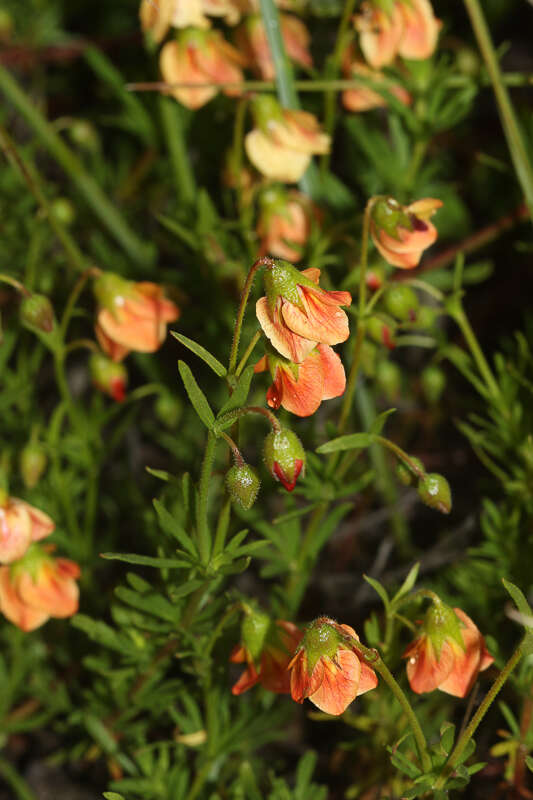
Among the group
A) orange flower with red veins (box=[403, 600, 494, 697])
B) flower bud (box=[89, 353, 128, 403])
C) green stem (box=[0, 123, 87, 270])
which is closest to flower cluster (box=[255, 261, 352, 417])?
orange flower with red veins (box=[403, 600, 494, 697])

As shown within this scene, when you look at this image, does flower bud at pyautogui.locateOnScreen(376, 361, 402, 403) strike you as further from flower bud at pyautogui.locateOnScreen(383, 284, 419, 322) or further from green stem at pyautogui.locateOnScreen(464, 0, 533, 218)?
green stem at pyautogui.locateOnScreen(464, 0, 533, 218)

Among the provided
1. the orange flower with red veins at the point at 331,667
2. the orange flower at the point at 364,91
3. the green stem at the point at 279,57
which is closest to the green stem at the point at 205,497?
the orange flower with red veins at the point at 331,667

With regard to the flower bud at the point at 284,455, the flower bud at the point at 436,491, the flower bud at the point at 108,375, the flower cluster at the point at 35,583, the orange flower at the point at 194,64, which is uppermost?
the orange flower at the point at 194,64

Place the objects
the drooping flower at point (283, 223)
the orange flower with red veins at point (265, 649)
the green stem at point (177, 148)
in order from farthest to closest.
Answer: the green stem at point (177, 148) → the drooping flower at point (283, 223) → the orange flower with red veins at point (265, 649)

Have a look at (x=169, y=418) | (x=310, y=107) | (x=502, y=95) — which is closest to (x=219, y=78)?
(x=310, y=107)

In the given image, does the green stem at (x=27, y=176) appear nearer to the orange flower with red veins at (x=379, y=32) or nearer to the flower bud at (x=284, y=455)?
the orange flower with red veins at (x=379, y=32)

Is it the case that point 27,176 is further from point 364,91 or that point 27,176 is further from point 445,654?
point 445,654
